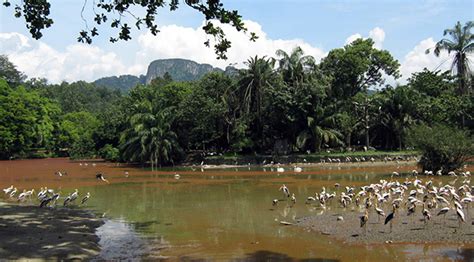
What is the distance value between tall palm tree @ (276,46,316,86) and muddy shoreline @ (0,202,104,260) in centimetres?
3501

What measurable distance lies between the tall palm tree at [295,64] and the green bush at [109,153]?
70.7ft

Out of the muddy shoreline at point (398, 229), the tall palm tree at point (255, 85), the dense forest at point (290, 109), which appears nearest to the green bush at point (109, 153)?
the dense forest at point (290, 109)

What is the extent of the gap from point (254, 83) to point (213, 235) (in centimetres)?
3615

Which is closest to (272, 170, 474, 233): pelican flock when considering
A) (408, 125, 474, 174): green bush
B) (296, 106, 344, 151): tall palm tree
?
(408, 125, 474, 174): green bush

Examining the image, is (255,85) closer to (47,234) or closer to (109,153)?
(109,153)

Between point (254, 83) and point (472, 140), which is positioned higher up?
point (254, 83)

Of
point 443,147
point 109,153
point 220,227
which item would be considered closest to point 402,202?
point 220,227

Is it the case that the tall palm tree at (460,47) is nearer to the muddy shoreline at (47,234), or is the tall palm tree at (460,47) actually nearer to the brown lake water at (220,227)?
the brown lake water at (220,227)

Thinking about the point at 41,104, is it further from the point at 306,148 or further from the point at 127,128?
the point at 306,148

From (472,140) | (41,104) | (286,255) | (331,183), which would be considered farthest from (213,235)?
(41,104)

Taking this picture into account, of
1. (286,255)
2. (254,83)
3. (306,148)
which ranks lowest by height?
(286,255)

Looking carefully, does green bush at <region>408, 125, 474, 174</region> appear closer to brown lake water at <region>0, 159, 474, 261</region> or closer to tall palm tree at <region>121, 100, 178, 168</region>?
brown lake water at <region>0, 159, 474, 261</region>

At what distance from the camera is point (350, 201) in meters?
19.0

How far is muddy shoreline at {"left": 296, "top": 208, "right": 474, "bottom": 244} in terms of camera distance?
1262 cm
